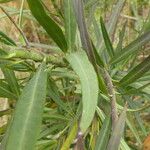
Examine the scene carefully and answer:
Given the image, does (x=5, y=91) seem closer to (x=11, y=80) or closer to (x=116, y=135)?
(x=11, y=80)

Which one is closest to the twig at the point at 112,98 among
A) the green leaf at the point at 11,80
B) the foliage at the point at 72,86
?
the foliage at the point at 72,86

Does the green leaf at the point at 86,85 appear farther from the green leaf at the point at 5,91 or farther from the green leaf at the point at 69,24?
the green leaf at the point at 5,91

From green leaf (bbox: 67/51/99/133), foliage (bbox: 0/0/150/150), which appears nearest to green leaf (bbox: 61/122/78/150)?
foliage (bbox: 0/0/150/150)

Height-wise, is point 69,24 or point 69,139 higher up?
point 69,24

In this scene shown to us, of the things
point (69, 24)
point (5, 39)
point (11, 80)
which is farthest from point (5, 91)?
point (69, 24)

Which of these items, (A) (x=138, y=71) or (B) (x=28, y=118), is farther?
(A) (x=138, y=71)
